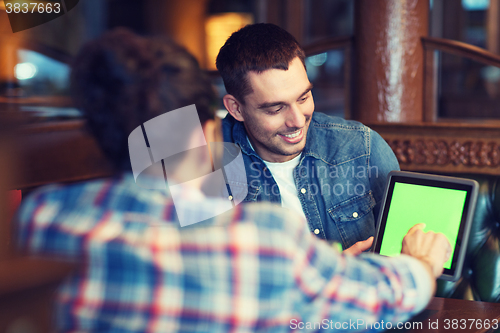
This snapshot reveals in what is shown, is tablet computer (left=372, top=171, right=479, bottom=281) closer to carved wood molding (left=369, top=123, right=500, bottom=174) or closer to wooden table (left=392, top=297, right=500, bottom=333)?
wooden table (left=392, top=297, right=500, bottom=333)

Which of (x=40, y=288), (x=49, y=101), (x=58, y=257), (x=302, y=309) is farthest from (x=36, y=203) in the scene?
(x=49, y=101)

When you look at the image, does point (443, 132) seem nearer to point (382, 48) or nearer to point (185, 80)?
point (382, 48)

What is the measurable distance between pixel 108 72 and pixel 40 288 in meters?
0.56

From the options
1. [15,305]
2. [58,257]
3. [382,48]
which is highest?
[382,48]

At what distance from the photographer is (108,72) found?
2.12ft

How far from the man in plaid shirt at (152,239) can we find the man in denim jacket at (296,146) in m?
0.79

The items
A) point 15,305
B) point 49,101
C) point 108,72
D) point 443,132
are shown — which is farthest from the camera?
point 49,101

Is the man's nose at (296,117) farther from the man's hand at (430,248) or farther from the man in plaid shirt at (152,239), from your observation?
the man in plaid shirt at (152,239)

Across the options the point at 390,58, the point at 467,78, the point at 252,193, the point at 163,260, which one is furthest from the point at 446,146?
the point at 467,78

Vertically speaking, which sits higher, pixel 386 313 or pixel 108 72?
pixel 108 72

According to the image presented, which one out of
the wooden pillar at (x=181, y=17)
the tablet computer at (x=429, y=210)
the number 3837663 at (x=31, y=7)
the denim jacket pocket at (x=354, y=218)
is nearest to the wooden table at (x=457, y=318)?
the tablet computer at (x=429, y=210)

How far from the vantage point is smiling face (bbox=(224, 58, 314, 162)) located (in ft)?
4.79

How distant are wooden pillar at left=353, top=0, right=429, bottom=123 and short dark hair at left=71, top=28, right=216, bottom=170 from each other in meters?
1.66

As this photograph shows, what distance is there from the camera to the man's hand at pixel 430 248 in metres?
0.88
